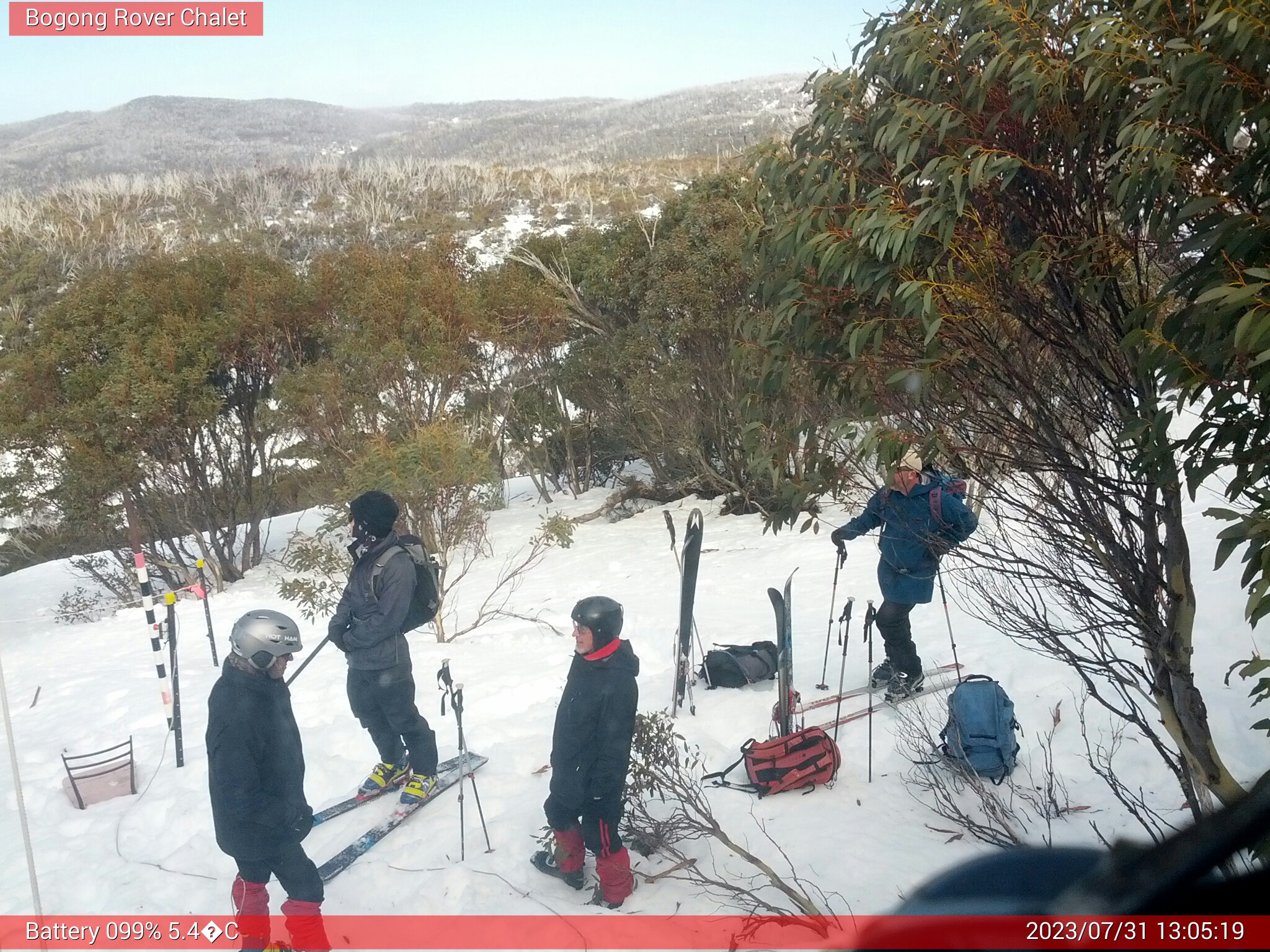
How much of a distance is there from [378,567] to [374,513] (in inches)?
10.1

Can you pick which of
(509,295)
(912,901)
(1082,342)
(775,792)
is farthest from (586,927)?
(509,295)

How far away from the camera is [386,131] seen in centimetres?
6062

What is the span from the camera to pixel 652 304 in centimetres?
1193

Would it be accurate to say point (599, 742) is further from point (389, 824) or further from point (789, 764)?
point (389, 824)

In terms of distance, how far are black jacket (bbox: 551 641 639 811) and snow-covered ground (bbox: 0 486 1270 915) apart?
1.46 feet

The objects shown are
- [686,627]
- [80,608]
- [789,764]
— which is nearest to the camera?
[789,764]

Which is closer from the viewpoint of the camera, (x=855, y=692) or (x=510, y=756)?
(x=510, y=756)

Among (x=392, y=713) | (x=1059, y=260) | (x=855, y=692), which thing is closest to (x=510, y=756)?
(x=392, y=713)

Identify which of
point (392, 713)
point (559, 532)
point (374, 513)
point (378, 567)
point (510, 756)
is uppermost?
point (374, 513)

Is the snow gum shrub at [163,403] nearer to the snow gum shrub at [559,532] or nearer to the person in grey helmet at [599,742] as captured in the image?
the snow gum shrub at [559,532]

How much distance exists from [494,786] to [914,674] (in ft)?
8.08

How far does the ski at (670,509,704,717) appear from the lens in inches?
208

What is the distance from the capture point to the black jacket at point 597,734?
11.0ft

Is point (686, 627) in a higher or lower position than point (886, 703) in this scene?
higher
